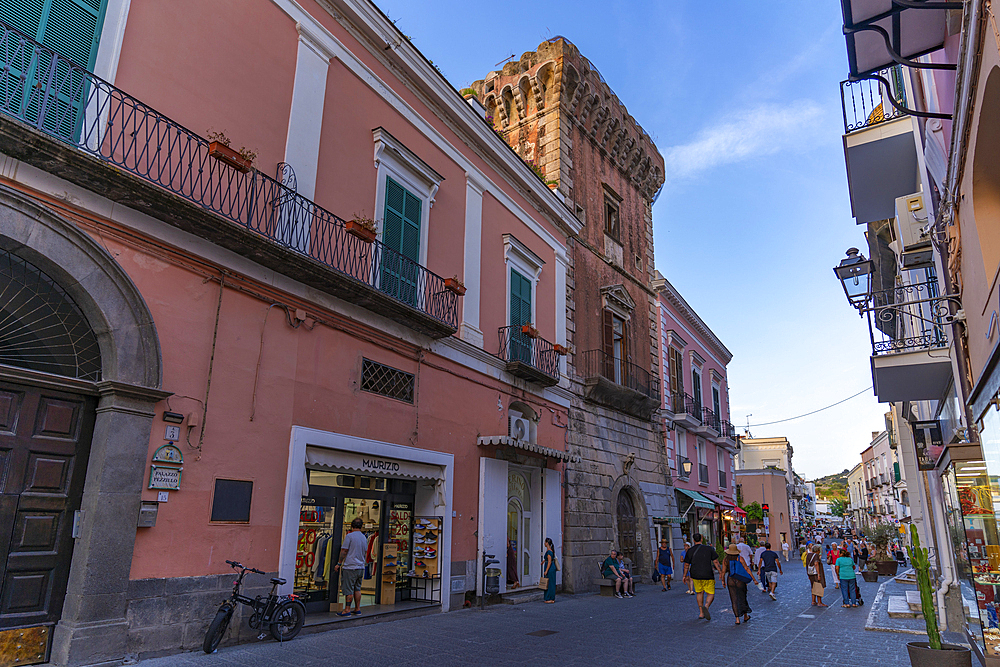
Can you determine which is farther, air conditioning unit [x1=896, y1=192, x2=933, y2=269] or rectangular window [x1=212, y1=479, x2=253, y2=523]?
air conditioning unit [x1=896, y1=192, x2=933, y2=269]

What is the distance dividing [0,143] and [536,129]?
14.5 m

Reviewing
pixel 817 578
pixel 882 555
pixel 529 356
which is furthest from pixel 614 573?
pixel 882 555

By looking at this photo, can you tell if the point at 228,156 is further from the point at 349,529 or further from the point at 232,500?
the point at 349,529

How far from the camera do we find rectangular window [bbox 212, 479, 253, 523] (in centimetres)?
748

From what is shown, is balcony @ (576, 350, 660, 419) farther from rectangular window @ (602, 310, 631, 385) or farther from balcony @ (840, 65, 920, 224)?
balcony @ (840, 65, 920, 224)

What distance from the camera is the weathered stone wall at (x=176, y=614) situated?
6.47m

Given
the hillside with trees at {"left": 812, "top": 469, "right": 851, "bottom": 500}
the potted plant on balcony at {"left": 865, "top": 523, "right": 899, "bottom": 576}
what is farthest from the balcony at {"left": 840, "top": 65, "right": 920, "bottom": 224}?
the hillside with trees at {"left": 812, "top": 469, "right": 851, "bottom": 500}

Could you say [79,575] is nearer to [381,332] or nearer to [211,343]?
[211,343]

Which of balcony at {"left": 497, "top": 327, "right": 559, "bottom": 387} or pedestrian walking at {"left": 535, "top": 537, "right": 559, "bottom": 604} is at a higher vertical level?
balcony at {"left": 497, "top": 327, "right": 559, "bottom": 387}

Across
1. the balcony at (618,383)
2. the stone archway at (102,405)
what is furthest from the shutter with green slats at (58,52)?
the balcony at (618,383)

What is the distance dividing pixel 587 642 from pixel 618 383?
1091cm

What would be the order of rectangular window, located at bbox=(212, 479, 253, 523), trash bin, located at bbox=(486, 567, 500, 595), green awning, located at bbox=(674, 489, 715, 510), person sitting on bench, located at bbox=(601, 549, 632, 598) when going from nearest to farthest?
rectangular window, located at bbox=(212, 479, 253, 523) < trash bin, located at bbox=(486, 567, 500, 595) < person sitting on bench, located at bbox=(601, 549, 632, 598) < green awning, located at bbox=(674, 489, 715, 510)

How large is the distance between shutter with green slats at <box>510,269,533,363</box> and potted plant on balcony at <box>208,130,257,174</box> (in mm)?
7346

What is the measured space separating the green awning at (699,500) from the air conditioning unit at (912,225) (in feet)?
43.4
